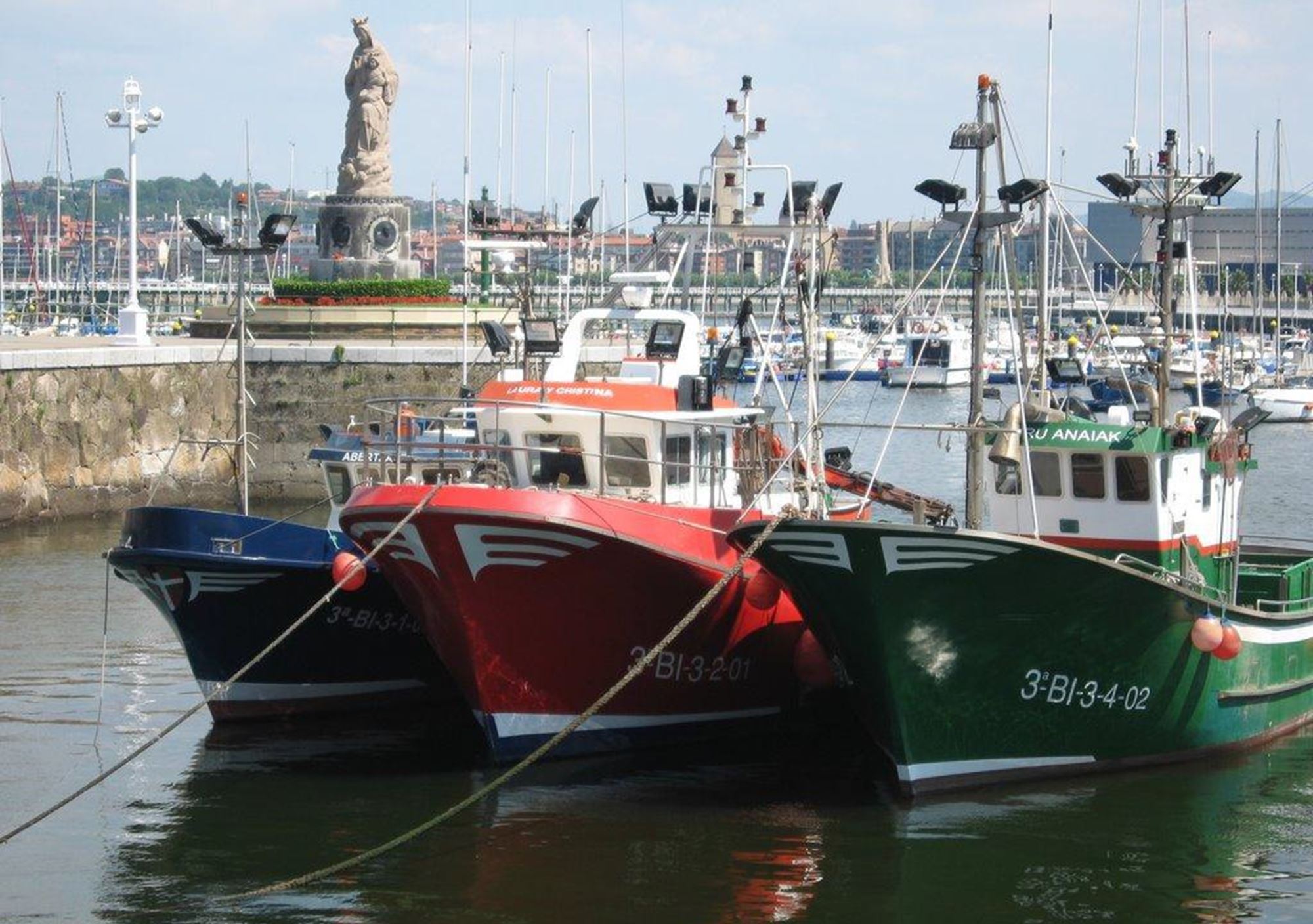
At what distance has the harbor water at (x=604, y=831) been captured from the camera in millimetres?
14484

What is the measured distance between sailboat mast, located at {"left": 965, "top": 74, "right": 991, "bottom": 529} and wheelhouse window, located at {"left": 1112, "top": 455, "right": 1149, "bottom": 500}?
4.65ft

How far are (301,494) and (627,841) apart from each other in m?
24.3

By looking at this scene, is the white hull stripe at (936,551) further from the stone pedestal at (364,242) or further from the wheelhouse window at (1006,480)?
the stone pedestal at (364,242)

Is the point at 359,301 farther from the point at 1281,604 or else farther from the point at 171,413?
the point at 1281,604

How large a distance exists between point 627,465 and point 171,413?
2104 cm

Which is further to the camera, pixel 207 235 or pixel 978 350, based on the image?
pixel 207 235

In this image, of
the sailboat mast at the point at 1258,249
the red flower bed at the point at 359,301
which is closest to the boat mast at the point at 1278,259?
the sailboat mast at the point at 1258,249

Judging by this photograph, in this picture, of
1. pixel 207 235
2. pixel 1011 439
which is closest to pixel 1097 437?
pixel 1011 439

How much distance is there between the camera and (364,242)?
4606 cm

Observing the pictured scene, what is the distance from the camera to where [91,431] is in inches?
1438

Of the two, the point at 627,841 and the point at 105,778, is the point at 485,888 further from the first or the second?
the point at 105,778

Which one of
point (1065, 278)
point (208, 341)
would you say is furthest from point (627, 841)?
point (1065, 278)

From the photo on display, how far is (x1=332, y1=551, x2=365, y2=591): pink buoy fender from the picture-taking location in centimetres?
1852

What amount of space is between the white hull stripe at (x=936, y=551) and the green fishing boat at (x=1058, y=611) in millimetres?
12
